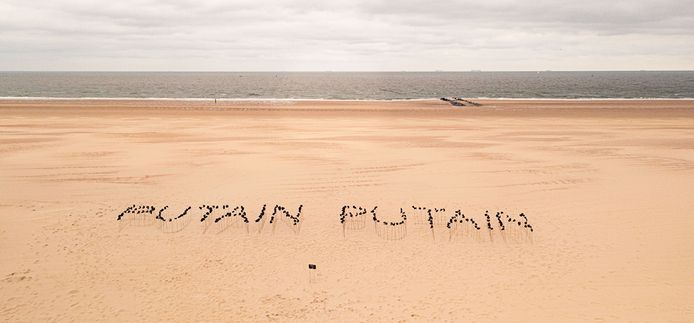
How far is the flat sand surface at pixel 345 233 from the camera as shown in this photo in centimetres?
1034

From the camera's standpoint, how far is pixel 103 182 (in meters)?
20.5

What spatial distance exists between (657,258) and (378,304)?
8027 millimetres

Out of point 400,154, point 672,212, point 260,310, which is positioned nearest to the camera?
point 260,310

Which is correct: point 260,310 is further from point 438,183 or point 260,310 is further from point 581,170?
point 581,170

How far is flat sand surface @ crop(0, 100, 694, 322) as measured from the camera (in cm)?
1034

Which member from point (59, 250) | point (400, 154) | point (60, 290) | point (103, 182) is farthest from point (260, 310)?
point (400, 154)

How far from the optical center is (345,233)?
47.6ft

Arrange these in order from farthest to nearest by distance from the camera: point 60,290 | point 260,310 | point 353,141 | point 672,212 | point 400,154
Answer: point 353,141 → point 400,154 → point 672,212 → point 60,290 → point 260,310

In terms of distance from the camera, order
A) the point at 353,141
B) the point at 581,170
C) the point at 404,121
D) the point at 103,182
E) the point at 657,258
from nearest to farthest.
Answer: the point at 657,258
the point at 103,182
the point at 581,170
the point at 353,141
the point at 404,121

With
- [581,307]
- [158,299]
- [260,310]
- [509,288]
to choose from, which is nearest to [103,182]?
[158,299]

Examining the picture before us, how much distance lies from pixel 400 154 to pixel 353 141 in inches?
203

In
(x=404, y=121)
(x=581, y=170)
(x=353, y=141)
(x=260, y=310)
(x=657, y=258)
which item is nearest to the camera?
(x=260, y=310)

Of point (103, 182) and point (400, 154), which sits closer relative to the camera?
point (103, 182)

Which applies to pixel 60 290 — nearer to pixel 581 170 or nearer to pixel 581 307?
pixel 581 307
